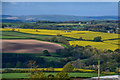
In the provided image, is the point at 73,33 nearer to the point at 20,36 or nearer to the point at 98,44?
the point at 98,44

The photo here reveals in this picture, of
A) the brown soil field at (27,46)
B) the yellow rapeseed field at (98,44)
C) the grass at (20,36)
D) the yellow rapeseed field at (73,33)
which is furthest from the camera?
the yellow rapeseed field at (73,33)

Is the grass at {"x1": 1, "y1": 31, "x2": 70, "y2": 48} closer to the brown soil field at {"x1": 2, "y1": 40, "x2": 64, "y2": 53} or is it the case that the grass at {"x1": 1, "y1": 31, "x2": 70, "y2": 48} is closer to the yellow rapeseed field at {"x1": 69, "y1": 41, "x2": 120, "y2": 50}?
the brown soil field at {"x1": 2, "y1": 40, "x2": 64, "y2": 53}

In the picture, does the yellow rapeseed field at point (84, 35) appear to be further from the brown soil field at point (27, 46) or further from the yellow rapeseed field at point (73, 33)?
the brown soil field at point (27, 46)

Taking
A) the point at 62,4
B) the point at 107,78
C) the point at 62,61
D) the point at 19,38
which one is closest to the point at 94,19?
the point at 62,4

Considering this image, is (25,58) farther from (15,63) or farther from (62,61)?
(62,61)

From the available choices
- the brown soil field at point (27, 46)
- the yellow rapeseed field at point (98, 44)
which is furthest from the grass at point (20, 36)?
the yellow rapeseed field at point (98, 44)

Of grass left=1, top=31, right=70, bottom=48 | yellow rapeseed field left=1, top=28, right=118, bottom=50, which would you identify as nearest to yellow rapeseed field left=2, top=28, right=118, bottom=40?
yellow rapeseed field left=1, top=28, right=118, bottom=50

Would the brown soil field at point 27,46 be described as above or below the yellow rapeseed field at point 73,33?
below

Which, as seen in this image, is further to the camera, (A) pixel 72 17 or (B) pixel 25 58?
(A) pixel 72 17
